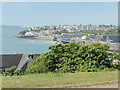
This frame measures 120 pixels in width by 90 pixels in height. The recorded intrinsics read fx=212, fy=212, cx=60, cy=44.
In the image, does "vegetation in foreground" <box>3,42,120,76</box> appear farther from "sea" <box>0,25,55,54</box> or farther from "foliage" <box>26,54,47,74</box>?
"sea" <box>0,25,55,54</box>

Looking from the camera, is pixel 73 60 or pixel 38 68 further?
pixel 73 60

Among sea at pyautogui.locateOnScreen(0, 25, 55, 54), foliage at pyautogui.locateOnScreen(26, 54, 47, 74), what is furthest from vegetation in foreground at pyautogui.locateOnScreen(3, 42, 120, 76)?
sea at pyautogui.locateOnScreen(0, 25, 55, 54)

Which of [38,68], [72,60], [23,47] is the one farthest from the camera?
[23,47]

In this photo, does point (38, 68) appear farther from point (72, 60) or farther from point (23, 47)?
point (23, 47)

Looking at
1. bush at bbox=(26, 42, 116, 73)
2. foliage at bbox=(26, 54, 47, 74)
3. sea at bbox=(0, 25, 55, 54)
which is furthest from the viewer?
sea at bbox=(0, 25, 55, 54)

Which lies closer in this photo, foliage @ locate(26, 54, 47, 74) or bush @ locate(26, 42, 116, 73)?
foliage @ locate(26, 54, 47, 74)

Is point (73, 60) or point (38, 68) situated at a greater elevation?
point (73, 60)

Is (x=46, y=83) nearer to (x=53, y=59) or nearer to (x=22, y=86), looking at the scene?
(x=22, y=86)

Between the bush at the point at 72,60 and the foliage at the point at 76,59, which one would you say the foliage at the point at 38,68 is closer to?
the bush at the point at 72,60

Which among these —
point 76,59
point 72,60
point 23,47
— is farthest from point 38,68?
point 23,47

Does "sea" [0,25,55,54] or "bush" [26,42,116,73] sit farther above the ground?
"bush" [26,42,116,73]

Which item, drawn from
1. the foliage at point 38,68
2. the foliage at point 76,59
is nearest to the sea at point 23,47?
the foliage at point 76,59

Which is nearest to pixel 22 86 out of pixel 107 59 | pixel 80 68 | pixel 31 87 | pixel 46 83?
pixel 31 87

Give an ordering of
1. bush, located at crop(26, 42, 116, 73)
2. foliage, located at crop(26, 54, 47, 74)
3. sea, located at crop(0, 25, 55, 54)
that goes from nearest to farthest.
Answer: foliage, located at crop(26, 54, 47, 74), bush, located at crop(26, 42, 116, 73), sea, located at crop(0, 25, 55, 54)
